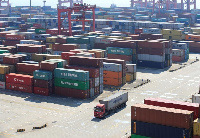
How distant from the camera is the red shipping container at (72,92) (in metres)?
77.6

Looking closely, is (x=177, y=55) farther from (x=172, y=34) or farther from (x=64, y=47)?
(x=64, y=47)

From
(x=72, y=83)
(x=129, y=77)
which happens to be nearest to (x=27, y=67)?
(x=72, y=83)

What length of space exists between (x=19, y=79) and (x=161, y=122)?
4571 centimetres

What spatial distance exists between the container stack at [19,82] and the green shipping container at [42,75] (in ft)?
6.52

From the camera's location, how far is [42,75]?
80.2 m

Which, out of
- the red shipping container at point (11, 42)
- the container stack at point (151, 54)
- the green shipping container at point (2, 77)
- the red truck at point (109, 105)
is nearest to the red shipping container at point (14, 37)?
the red shipping container at point (11, 42)

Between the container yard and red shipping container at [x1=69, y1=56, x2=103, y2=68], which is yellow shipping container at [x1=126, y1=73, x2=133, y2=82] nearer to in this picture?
the container yard

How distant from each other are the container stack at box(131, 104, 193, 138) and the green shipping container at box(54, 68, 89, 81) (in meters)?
28.6

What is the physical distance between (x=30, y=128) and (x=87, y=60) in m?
27.8

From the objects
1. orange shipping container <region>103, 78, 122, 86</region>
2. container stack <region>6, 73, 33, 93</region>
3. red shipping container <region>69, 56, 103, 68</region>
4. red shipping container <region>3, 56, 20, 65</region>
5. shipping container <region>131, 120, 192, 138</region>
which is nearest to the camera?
shipping container <region>131, 120, 192, 138</region>

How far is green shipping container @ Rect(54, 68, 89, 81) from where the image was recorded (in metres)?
76.6

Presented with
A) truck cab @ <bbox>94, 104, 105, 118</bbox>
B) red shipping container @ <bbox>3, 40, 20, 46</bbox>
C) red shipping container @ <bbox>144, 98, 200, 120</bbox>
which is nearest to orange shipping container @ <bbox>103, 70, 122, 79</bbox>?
truck cab @ <bbox>94, 104, 105, 118</bbox>

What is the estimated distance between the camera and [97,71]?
3169 inches

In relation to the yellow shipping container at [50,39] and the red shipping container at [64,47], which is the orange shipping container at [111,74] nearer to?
the red shipping container at [64,47]
